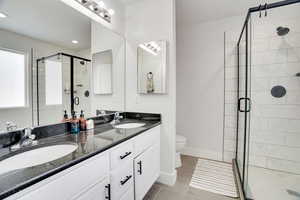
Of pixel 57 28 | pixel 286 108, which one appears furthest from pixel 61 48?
pixel 286 108

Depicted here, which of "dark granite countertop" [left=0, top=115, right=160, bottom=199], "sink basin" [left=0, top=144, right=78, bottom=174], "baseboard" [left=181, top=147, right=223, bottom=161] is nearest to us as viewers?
"dark granite countertop" [left=0, top=115, right=160, bottom=199]

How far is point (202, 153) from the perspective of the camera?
2721mm

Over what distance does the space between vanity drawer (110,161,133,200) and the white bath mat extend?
3.42ft

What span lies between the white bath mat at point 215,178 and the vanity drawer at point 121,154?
1144 millimetres

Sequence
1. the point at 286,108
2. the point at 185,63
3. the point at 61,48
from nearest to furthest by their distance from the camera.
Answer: the point at 61,48 → the point at 286,108 → the point at 185,63

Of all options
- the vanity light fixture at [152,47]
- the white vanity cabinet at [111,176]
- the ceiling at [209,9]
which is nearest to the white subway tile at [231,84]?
Answer: the ceiling at [209,9]

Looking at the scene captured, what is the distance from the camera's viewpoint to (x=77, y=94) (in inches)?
61.8

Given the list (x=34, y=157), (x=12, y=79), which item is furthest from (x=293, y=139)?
(x=12, y=79)

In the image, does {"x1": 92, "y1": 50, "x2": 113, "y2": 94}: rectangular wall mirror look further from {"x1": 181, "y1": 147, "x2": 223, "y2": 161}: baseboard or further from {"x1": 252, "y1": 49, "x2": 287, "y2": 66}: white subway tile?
{"x1": 252, "y1": 49, "x2": 287, "y2": 66}: white subway tile

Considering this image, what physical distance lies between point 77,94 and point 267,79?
2.58 m

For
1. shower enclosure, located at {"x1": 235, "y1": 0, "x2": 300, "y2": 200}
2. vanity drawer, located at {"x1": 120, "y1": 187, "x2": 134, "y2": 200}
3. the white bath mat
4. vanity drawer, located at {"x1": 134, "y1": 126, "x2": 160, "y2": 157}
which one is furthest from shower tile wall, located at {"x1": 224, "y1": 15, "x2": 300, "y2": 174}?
vanity drawer, located at {"x1": 120, "y1": 187, "x2": 134, "y2": 200}

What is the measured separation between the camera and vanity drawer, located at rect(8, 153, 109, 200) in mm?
614

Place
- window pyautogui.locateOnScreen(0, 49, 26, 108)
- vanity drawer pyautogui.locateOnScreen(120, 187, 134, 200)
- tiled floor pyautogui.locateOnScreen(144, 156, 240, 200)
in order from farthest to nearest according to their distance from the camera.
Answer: tiled floor pyautogui.locateOnScreen(144, 156, 240, 200) → vanity drawer pyautogui.locateOnScreen(120, 187, 134, 200) → window pyautogui.locateOnScreen(0, 49, 26, 108)

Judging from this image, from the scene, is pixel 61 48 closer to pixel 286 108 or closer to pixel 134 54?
pixel 134 54
